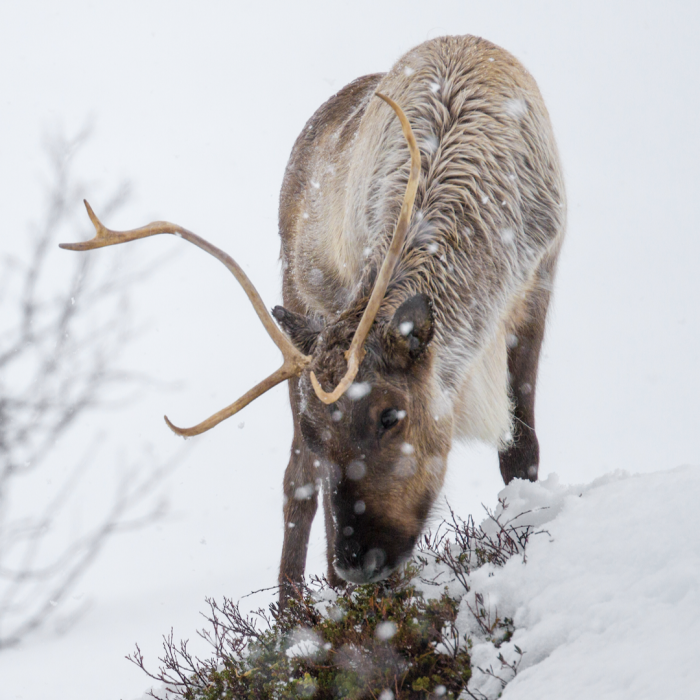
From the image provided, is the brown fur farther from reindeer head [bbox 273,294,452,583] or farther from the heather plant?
the heather plant

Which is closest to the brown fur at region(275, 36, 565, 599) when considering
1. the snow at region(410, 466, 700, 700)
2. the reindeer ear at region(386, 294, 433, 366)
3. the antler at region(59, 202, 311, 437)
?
the reindeer ear at region(386, 294, 433, 366)

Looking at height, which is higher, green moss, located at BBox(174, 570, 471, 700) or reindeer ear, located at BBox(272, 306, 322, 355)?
reindeer ear, located at BBox(272, 306, 322, 355)

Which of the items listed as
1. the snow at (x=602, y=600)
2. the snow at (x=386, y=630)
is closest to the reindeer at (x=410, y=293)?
the snow at (x=386, y=630)

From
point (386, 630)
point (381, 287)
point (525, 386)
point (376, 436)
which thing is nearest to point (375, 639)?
point (386, 630)

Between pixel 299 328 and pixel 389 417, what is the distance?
70cm

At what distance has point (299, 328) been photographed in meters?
3.46

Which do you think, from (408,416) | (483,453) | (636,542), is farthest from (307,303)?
(636,542)

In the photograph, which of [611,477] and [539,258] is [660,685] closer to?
[611,477]

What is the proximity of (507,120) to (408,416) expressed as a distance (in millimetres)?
1913

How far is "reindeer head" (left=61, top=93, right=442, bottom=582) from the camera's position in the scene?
9.63 ft

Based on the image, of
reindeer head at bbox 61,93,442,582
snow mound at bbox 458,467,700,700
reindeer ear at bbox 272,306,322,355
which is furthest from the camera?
reindeer ear at bbox 272,306,322,355

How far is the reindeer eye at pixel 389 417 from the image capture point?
302 cm

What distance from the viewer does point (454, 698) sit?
2.31 m

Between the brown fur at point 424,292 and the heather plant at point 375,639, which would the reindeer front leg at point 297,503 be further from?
the heather plant at point 375,639
